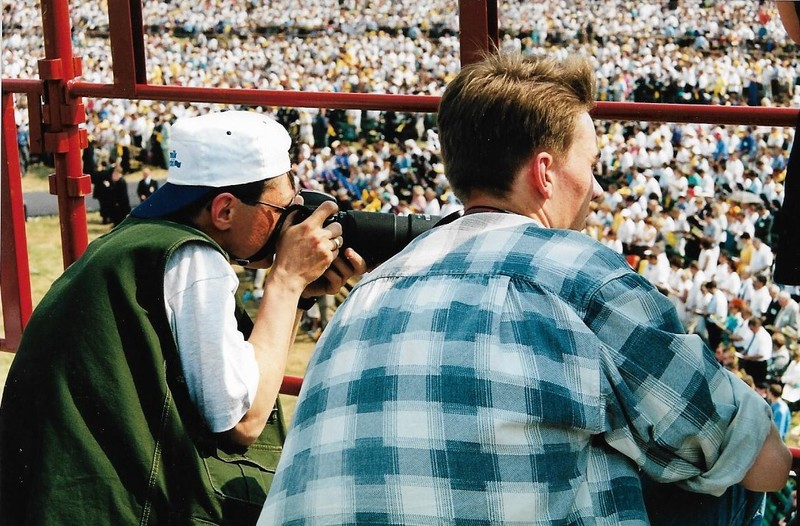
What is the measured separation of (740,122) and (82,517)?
36.8 inches

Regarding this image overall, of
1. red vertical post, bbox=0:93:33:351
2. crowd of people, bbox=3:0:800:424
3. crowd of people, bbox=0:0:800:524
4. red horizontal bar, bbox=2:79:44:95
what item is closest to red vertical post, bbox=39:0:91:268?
red horizontal bar, bbox=2:79:44:95

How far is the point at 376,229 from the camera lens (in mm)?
1414

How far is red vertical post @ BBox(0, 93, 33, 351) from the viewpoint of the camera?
2.16 m

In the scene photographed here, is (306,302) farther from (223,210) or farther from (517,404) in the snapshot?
(517,404)

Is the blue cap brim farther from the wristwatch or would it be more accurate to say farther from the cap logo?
the wristwatch

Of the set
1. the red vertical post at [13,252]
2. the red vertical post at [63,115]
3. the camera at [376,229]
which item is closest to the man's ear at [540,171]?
the camera at [376,229]

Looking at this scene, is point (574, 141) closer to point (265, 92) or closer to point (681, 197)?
point (265, 92)

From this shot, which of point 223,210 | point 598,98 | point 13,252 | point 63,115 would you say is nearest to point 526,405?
point 223,210

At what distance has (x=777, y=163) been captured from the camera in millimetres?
18172

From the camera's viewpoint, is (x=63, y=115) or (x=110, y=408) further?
(x=63, y=115)

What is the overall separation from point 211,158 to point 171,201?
2.9 inches

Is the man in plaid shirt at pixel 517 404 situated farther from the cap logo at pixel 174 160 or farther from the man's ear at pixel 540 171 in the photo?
the cap logo at pixel 174 160

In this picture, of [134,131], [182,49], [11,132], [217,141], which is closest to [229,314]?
[217,141]

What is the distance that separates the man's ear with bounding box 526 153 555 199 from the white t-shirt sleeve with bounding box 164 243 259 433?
405 millimetres
